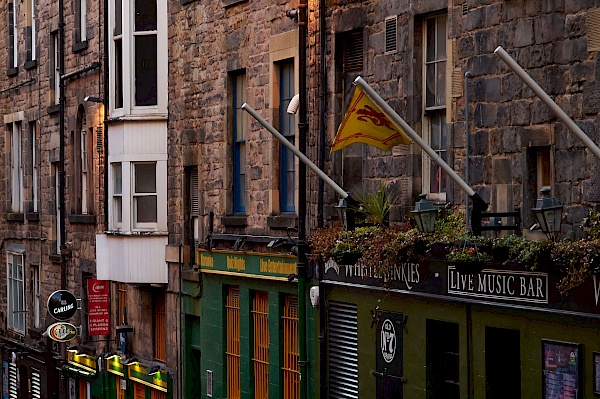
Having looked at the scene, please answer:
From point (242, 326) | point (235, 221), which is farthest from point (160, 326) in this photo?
point (235, 221)

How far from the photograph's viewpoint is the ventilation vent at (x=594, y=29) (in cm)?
1415

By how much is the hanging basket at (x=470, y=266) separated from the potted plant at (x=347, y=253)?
2.83m

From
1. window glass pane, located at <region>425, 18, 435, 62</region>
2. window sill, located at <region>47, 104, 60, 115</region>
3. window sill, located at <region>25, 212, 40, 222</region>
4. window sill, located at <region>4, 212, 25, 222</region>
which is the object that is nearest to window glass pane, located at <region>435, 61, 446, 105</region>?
window glass pane, located at <region>425, 18, 435, 62</region>

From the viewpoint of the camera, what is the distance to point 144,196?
2645 cm

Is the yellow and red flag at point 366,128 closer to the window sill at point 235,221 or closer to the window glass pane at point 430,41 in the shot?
the window glass pane at point 430,41

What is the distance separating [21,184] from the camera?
37000 millimetres

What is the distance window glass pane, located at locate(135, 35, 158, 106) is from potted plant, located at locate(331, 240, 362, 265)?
887cm

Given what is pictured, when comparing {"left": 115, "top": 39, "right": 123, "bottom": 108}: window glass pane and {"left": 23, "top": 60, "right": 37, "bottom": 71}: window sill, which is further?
{"left": 23, "top": 60, "right": 37, "bottom": 71}: window sill

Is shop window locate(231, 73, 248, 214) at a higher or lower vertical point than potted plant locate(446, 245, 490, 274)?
→ higher

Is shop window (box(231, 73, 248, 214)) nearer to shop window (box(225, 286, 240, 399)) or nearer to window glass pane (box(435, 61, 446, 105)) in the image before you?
shop window (box(225, 286, 240, 399))

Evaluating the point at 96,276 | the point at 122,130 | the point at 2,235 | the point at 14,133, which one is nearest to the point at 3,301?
the point at 2,235

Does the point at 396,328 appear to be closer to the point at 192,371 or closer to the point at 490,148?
the point at 490,148

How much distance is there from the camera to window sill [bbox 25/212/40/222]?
34844 mm

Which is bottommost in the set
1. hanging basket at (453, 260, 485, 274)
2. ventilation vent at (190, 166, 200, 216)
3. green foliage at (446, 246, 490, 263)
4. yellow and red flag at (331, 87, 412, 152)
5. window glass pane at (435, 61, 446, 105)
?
hanging basket at (453, 260, 485, 274)
